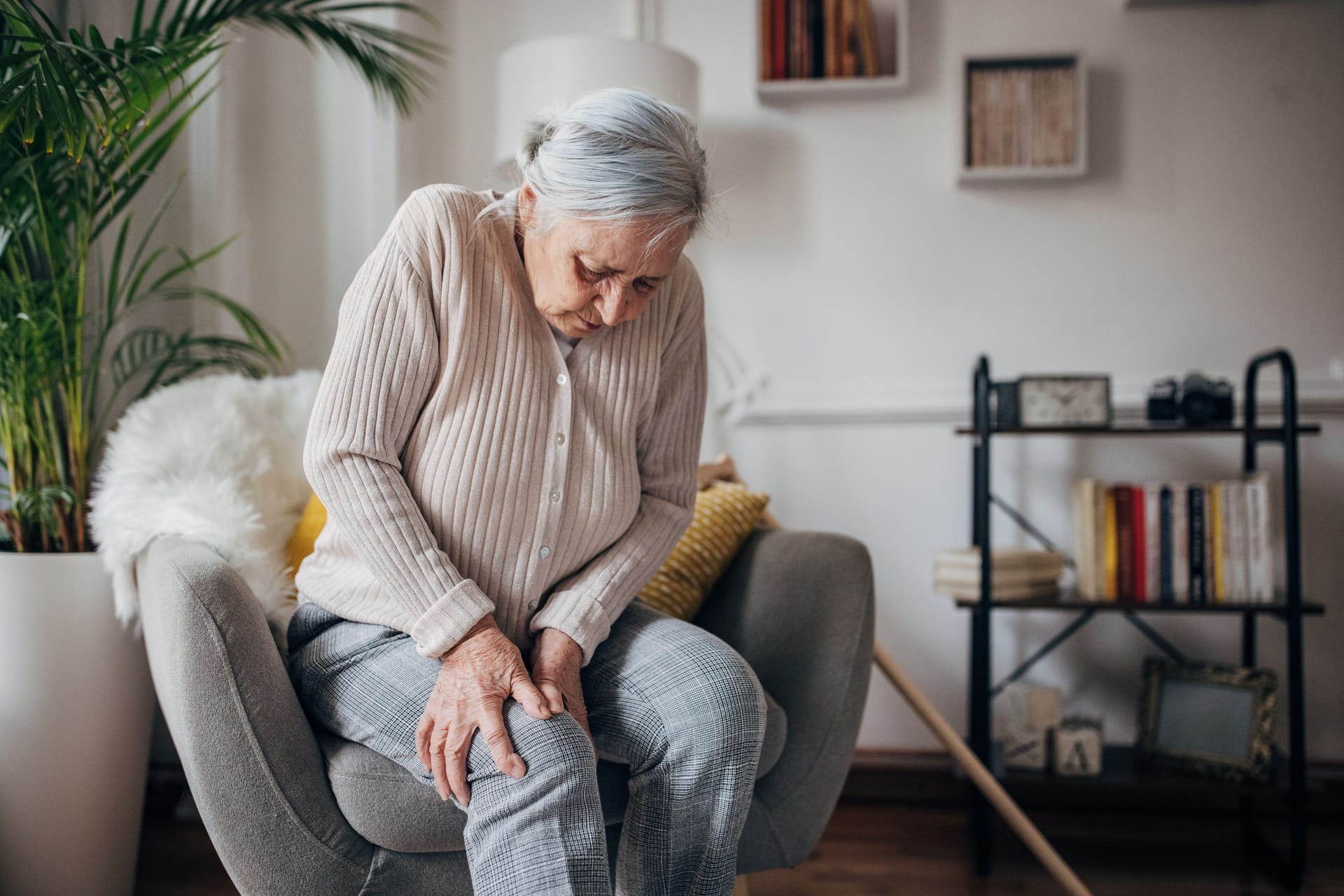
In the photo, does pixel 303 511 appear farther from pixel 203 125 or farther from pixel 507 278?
pixel 203 125

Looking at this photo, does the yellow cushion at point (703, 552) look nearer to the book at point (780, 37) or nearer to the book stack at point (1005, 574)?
the book stack at point (1005, 574)

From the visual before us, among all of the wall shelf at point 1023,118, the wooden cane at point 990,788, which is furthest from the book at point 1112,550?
the wall shelf at point 1023,118

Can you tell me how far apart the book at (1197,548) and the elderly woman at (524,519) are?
1157 mm

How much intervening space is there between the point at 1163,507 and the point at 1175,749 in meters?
0.46

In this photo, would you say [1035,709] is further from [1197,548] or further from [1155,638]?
[1197,548]

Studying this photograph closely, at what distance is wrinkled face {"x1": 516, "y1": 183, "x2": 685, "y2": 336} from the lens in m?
1.01

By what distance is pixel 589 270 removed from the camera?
3.42ft

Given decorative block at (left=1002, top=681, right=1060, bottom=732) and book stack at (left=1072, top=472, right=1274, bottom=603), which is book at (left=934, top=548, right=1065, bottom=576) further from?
decorative block at (left=1002, top=681, right=1060, bottom=732)

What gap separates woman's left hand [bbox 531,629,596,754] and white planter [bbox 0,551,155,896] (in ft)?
2.48

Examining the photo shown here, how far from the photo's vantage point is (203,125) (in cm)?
200

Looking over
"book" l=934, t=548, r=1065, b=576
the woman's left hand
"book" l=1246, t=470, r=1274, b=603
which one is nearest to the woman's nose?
the woman's left hand

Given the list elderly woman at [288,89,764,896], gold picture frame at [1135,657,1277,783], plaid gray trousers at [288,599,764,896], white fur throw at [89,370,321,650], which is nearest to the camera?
plaid gray trousers at [288,599,764,896]

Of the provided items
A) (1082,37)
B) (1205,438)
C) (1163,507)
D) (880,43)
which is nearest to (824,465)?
(1163,507)

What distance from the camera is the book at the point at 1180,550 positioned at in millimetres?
1795
